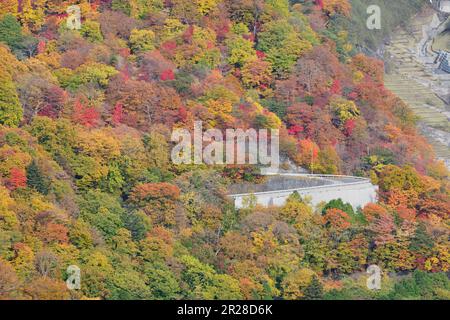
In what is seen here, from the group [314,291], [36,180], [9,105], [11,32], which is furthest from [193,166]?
[11,32]

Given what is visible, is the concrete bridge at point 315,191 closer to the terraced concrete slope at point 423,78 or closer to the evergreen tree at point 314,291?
the evergreen tree at point 314,291

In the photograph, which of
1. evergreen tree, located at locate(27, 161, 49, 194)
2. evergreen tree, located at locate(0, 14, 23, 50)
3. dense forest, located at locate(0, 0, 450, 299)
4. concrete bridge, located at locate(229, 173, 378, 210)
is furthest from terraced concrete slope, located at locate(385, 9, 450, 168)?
evergreen tree, located at locate(27, 161, 49, 194)

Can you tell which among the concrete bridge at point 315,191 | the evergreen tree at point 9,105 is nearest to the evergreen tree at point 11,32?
the evergreen tree at point 9,105

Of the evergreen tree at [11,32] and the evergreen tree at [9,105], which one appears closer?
the evergreen tree at [9,105]

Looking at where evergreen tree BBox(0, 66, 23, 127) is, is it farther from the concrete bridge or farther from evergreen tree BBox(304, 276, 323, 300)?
evergreen tree BBox(304, 276, 323, 300)
